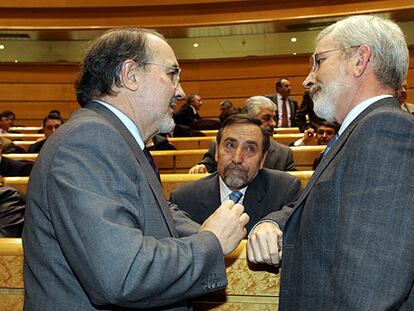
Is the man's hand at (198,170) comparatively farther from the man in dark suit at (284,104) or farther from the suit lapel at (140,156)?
the man in dark suit at (284,104)

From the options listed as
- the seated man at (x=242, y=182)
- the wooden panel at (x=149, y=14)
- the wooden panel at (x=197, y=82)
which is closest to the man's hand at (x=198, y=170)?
the seated man at (x=242, y=182)

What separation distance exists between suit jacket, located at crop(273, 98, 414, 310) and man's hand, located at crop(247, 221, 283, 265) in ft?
0.38

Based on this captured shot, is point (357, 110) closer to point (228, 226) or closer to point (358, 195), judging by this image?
point (358, 195)

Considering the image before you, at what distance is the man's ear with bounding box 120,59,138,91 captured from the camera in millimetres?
1561

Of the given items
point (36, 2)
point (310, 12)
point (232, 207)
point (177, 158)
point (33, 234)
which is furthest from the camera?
point (36, 2)

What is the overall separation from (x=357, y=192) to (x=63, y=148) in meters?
0.69

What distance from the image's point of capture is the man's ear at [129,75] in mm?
1561

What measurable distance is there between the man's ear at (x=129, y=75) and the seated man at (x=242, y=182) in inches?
51.2

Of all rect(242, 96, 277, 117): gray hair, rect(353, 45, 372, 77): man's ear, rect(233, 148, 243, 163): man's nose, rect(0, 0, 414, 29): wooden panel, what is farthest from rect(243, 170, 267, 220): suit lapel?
rect(0, 0, 414, 29): wooden panel

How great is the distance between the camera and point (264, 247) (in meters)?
1.58

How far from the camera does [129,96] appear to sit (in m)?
1.58

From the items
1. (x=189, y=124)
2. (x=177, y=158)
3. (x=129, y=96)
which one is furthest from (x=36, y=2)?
(x=129, y=96)

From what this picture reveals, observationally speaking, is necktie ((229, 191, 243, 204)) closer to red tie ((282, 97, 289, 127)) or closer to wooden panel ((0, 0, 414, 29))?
red tie ((282, 97, 289, 127))

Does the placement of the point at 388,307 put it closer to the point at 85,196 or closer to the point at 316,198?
the point at 316,198
